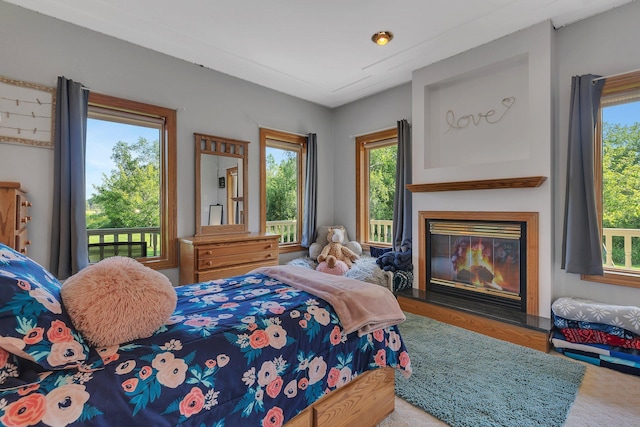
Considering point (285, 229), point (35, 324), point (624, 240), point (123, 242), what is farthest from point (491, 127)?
point (123, 242)

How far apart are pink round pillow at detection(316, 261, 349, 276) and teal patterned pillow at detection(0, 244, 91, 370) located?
8.94 ft

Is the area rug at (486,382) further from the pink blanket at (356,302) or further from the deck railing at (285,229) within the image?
the deck railing at (285,229)

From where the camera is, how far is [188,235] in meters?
3.28

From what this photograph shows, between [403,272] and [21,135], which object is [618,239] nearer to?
[403,272]

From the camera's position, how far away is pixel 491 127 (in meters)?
3.00

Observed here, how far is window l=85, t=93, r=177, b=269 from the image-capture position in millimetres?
2820

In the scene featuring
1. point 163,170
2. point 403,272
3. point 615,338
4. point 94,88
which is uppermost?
point 94,88

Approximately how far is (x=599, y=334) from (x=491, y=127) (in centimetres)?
195

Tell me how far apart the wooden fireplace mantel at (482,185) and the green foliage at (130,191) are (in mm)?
2761

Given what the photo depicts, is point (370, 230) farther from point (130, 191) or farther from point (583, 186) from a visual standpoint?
point (130, 191)

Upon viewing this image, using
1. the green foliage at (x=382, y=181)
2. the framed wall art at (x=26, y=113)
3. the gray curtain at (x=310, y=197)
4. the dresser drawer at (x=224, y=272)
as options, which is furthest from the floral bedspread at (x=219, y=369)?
the green foliage at (x=382, y=181)

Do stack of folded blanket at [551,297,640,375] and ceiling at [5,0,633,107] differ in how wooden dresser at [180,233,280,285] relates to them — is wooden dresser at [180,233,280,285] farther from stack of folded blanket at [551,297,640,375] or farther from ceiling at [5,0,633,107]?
stack of folded blanket at [551,297,640,375]

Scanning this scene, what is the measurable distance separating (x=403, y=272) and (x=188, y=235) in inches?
96.0

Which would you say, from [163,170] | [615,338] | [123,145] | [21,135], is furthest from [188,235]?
[615,338]
